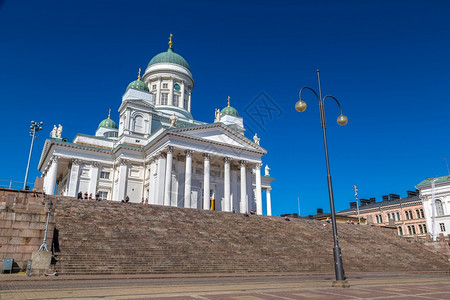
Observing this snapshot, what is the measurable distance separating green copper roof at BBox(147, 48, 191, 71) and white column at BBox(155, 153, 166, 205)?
25.8m

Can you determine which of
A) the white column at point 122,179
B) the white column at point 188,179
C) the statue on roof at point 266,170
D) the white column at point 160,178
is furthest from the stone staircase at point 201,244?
the statue on roof at point 266,170

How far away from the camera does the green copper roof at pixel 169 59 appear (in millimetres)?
62656

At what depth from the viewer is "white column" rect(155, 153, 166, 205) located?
135 feet

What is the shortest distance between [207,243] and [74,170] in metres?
30.6

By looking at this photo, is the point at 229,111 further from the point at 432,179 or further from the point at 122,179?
the point at 432,179

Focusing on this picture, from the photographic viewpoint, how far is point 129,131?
162 ft

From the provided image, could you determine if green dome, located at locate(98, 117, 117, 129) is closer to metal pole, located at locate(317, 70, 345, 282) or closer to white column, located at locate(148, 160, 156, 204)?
white column, located at locate(148, 160, 156, 204)

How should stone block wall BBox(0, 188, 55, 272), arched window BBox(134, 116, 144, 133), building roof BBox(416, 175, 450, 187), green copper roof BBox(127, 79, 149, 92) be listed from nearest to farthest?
stone block wall BBox(0, 188, 55, 272) < arched window BBox(134, 116, 144, 133) < green copper roof BBox(127, 79, 149, 92) < building roof BBox(416, 175, 450, 187)

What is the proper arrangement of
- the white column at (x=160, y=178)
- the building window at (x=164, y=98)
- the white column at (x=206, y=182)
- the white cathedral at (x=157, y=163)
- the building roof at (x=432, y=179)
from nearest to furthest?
the white column at (x=160, y=178)
the white column at (x=206, y=182)
the white cathedral at (x=157, y=163)
the building window at (x=164, y=98)
the building roof at (x=432, y=179)

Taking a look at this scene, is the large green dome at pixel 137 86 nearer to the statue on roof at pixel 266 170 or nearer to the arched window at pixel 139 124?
the arched window at pixel 139 124

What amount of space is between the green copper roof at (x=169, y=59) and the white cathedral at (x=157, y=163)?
34.1ft

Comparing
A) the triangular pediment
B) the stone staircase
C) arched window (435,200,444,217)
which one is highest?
the triangular pediment

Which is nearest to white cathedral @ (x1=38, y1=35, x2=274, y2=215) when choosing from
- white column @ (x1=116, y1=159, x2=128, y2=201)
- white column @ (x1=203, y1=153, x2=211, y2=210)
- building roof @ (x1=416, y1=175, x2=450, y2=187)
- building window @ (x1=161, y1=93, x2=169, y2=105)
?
white column @ (x1=203, y1=153, x2=211, y2=210)

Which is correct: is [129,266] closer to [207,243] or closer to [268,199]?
[207,243]
